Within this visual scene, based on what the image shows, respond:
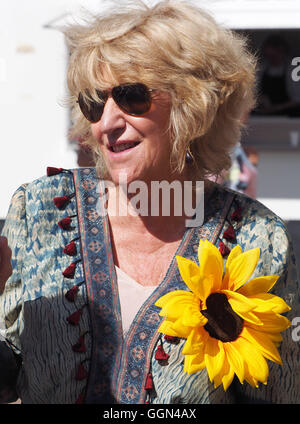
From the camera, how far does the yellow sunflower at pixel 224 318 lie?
156 cm

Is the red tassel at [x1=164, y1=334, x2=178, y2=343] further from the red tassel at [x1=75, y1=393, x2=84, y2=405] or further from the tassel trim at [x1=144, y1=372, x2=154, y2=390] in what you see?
the red tassel at [x1=75, y1=393, x2=84, y2=405]

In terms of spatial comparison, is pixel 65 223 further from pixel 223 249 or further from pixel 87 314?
pixel 223 249

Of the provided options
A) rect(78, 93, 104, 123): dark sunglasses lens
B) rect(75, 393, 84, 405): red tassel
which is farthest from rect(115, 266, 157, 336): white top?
rect(78, 93, 104, 123): dark sunglasses lens

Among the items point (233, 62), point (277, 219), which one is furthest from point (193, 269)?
point (233, 62)

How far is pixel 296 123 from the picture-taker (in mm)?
7312

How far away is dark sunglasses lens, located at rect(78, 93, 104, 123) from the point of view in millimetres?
2018

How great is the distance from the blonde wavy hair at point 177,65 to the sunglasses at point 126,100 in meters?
0.02

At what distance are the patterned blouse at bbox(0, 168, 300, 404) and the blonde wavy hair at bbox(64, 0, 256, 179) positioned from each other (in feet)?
0.90

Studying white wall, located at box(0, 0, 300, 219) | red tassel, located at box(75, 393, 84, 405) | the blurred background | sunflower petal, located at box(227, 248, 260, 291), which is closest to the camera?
sunflower petal, located at box(227, 248, 260, 291)

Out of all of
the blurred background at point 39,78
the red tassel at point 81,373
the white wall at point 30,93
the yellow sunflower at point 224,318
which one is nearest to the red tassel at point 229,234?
the yellow sunflower at point 224,318

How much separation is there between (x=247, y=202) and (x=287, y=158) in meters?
5.36

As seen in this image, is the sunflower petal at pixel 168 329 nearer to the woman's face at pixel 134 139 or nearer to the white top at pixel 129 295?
the white top at pixel 129 295

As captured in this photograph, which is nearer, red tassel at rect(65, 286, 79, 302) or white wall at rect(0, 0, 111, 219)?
red tassel at rect(65, 286, 79, 302)
